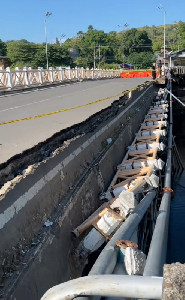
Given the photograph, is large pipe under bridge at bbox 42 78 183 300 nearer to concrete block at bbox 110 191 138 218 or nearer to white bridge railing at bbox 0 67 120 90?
concrete block at bbox 110 191 138 218

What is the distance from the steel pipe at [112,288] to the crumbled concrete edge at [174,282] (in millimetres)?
106

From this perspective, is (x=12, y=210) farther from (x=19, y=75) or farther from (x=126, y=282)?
(x=19, y=75)

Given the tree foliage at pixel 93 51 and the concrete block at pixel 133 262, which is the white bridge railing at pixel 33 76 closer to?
the concrete block at pixel 133 262

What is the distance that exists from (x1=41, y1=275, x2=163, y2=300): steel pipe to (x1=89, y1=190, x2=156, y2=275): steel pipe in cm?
104

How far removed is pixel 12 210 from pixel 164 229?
193 centimetres

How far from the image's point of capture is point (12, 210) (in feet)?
13.0

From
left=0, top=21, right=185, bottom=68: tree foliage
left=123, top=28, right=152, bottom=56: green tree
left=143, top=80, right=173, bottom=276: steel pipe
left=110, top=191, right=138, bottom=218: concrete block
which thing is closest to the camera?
left=143, top=80, right=173, bottom=276: steel pipe

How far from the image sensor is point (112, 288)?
83.0 inches

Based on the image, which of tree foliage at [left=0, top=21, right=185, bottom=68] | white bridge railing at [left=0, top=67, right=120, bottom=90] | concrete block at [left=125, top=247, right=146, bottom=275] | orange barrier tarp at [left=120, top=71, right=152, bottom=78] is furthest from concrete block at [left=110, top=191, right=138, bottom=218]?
tree foliage at [left=0, top=21, right=185, bottom=68]

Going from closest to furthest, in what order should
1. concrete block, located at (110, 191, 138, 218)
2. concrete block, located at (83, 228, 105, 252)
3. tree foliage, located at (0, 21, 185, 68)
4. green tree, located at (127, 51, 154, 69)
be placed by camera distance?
concrete block, located at (83, 228, 105, 252)
concrete block, located at (110, 191, 138, 218)
tree foliage, located at (0, 21, 185, 68)
green tree, located at (127, 51, 154, 69)

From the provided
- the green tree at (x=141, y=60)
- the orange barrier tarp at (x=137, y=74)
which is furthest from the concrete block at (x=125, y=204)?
the green tree at (x=141, y=60)

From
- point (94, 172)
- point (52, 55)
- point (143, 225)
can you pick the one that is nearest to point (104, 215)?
point (143, 225)

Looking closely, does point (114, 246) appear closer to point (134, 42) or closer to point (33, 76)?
point (33, 76)

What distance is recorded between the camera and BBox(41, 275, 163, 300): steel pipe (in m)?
2.06
